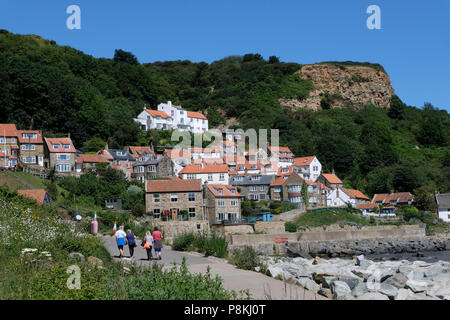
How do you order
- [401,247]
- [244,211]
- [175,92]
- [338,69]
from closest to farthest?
1. [401,247]
2. [244,211]
3. [175,92]
4. [338,69]

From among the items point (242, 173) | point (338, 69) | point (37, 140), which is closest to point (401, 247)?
point (242, 173)

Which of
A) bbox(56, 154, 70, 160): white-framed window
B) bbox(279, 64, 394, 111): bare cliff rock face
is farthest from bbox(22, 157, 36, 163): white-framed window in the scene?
bbox(279, 64, 394, 111): bare cliff rock face

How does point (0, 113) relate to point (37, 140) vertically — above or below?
above

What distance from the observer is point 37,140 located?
64312 mm

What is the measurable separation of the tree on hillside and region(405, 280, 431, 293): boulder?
395 feet

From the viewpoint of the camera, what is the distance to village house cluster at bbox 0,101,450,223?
2051 inches

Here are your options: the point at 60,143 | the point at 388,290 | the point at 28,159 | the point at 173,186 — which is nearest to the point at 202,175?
the point at 173,186

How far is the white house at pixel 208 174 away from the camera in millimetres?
64938

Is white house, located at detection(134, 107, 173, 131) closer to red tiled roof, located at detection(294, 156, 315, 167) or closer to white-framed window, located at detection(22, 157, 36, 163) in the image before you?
red tiled roof, located at detection(294, 156, 315, 167)

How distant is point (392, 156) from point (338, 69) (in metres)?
56.4

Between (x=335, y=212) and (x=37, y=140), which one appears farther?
(x=37, y=140)

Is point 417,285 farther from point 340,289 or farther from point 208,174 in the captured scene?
point 208,174

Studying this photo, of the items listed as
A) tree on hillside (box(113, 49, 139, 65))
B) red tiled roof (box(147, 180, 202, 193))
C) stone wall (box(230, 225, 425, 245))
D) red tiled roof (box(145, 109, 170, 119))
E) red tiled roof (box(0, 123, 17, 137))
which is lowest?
stone wall (box(230, 225, 425, 245))
